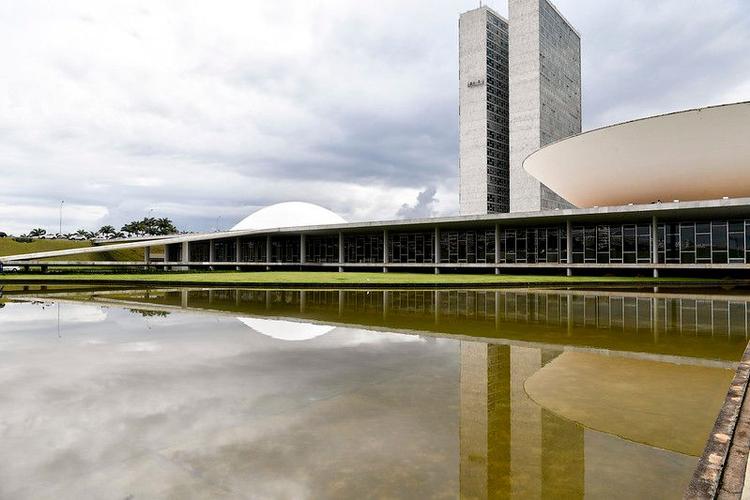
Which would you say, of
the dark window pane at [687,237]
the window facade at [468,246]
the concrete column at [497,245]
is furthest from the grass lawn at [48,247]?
the dark window pane at [687,237]

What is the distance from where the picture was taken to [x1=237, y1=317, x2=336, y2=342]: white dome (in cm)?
924

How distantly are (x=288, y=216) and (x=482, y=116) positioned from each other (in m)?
37.7

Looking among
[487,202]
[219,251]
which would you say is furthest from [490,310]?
[487,202]

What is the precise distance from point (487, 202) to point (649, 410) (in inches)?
3148

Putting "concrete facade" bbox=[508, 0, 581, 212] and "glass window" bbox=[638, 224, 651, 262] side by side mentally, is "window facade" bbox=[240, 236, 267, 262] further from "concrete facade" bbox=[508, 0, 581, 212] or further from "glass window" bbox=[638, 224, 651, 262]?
"concrete facade" bbox=[508, 0, 581, 212]

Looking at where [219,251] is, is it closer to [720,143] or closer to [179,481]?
[720,143]

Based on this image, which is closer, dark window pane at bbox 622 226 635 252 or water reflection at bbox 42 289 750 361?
water reflection at bbox 42 289 750 361

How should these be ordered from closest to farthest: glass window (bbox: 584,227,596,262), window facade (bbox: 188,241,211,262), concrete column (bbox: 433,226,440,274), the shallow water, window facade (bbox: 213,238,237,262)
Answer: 1. the shallow water
2. glass window (bbox: 584,227,596,262)
3. concrete column (bbox: 433,226,440,274)
4. window facade (bbox: 213,238,237,262)
5. window facade (bbox: 188,241,211,262)

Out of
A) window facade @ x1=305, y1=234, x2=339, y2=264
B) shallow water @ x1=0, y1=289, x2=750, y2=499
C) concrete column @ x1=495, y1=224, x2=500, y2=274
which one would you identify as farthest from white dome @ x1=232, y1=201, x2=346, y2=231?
shallow water @ x1=0, y1=289, x2=750, y2=499

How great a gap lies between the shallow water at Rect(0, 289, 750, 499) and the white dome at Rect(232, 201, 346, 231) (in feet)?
220

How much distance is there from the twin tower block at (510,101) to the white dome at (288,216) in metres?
24.7

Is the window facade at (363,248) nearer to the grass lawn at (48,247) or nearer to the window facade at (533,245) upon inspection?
the window facade at (533,245)

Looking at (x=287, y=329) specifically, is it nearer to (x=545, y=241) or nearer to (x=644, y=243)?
(x=545, y=241)

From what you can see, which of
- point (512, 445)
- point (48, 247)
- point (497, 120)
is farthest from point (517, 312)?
point (48, 247)
